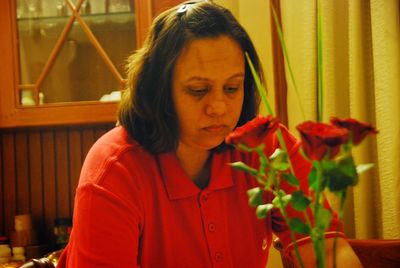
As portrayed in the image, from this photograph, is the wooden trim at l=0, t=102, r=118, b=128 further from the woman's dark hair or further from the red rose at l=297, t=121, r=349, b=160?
the red rose at l=297, t=121, r=349, b=160

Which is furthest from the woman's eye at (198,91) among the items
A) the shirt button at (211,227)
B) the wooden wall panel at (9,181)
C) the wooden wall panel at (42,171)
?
the wooden wall panel at (9,181)

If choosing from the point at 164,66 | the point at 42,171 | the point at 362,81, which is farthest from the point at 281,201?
the point at 42,171

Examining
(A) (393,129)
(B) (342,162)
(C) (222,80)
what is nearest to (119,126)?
(C) (222,80)

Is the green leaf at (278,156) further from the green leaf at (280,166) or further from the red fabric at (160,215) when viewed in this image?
the red fabric at (160,215)

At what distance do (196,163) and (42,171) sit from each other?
47.3 inches

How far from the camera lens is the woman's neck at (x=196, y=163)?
108cm

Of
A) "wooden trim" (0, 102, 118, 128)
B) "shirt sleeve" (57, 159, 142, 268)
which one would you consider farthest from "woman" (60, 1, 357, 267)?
"wooden trim" (0, 102, 118, 128)

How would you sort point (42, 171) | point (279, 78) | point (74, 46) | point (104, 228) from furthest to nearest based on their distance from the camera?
point (42, 171)
point (74, 46)
point (279, 78)
point (104, 228)

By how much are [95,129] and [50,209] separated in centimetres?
38

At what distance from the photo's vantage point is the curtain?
1515mm

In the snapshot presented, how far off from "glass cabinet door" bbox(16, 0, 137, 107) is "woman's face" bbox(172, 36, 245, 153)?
1.02 meters

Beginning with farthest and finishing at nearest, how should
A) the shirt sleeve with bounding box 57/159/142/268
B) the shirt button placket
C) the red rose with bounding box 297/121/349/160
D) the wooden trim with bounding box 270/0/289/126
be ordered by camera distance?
the wooden trim with bounding box 270/0/289/126 → the shirt button placket → the shirt sleeve with bounding box 57/159/142/268 → the red rose with bounding box 297/121/349/160

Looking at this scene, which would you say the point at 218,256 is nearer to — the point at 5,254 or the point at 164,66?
the point at 164,66

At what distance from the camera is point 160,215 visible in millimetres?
1002
